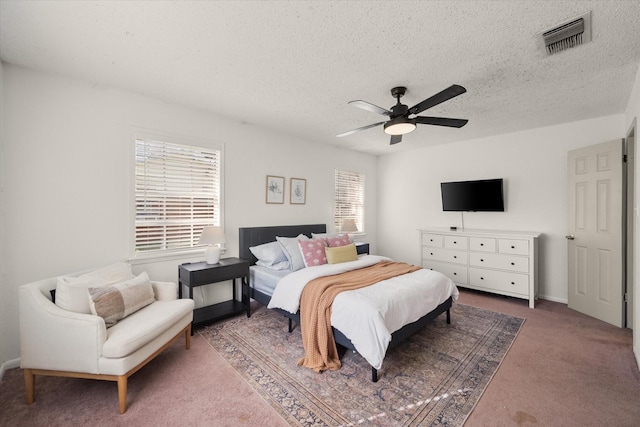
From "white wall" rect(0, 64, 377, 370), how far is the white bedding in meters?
Result: 1.60

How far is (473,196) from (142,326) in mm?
4920

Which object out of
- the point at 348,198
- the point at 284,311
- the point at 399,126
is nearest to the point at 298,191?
the point at 348,198

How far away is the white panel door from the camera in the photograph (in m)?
3.24

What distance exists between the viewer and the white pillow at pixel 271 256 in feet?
12.0

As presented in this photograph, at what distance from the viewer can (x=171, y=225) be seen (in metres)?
3.35

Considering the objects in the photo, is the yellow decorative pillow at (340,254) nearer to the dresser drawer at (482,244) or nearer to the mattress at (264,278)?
the mattress at (264,278)

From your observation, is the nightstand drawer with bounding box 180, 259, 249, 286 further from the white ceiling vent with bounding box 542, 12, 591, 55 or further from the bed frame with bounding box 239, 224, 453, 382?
the white ceiling vent with bounding box 542, 12, 591, 55

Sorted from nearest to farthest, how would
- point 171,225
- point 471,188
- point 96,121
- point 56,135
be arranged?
point 56,135 < point 96,121 < point 171,225 < point 471,188

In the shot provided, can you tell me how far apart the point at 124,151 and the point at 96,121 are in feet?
1.18

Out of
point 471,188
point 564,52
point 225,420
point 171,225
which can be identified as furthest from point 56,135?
point 471,188

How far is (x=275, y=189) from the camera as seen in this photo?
14.4ft

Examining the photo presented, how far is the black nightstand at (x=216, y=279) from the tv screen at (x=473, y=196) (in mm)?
3726

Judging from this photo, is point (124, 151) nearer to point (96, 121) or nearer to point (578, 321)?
point (96, 121)

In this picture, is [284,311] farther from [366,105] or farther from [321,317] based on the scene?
[366,105]
